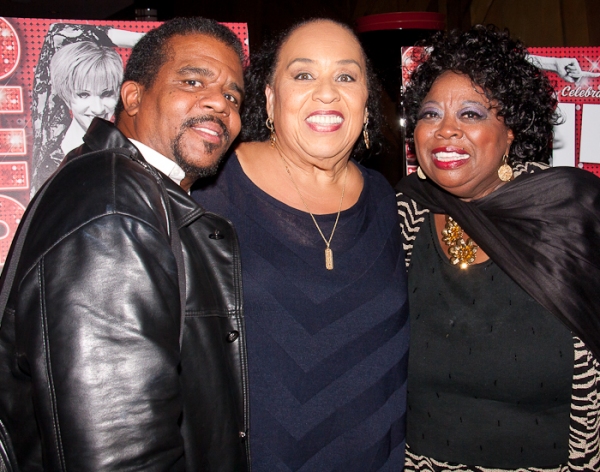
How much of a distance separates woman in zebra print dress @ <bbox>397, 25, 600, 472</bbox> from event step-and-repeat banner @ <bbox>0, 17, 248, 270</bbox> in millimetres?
984

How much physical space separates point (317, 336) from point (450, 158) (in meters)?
0.83

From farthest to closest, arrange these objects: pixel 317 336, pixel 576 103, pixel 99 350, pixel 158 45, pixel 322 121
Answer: pixel 576 103 < pixel 322 121 < pixel 317 336 < pixel 158 45 < pixel 99 350

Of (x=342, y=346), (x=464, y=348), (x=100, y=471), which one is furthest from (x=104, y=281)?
(x=464, y=348)

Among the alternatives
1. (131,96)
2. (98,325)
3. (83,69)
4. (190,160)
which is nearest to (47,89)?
(83,69)

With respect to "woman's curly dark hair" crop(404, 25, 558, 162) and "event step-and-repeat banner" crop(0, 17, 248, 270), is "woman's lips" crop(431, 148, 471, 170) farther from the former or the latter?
"event step-and-repeat banner" crop(0, 17, 248, 270)

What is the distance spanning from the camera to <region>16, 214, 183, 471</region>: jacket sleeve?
932 millimetres

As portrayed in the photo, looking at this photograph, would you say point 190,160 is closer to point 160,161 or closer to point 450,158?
point 160,161

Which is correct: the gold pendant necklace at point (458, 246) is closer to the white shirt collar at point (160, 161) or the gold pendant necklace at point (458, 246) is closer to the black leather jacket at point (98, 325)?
the white shirt collar at point (160, 161)

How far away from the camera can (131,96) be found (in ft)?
5.16

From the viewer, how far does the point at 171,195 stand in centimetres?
129

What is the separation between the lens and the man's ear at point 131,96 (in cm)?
156

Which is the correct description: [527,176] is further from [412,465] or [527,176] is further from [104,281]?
[104,281]

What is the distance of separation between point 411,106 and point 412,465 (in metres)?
1.45

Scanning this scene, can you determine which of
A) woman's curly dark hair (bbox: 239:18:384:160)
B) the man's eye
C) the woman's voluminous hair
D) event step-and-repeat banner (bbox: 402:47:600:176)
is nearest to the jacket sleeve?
the man's eye
